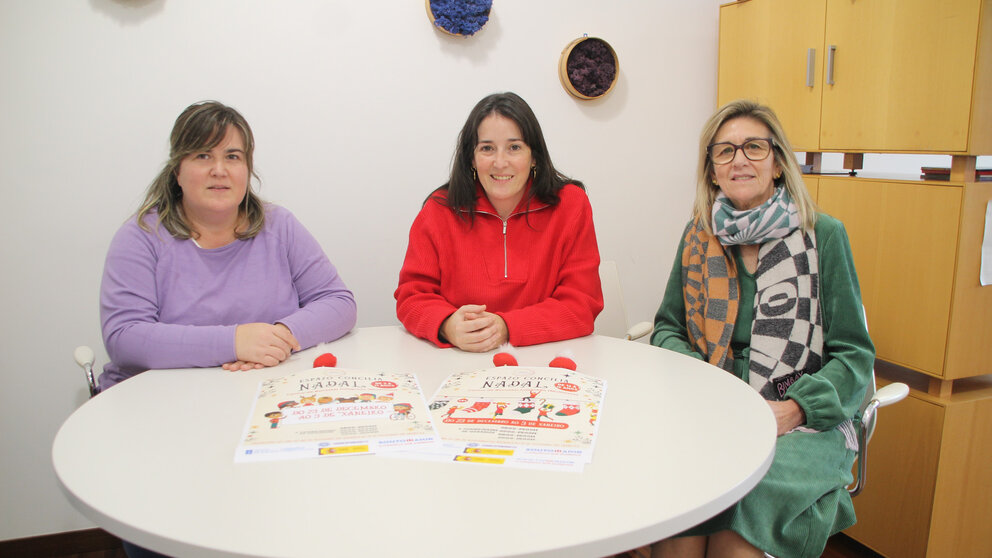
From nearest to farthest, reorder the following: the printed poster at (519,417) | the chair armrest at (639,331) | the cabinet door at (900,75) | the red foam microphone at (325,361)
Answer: the printed poster at (519,417) → the red foam microphone at (325,361) → the cabinet door at (900,75) → the chair armrest at (639,331)

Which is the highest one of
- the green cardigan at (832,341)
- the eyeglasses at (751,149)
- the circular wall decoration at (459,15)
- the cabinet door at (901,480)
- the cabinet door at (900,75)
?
the circular wall decoration at (459,15)

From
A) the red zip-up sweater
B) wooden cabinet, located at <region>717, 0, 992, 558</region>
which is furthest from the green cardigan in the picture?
wooden cabinet, located at <region>717, 0, 992, 558</region>

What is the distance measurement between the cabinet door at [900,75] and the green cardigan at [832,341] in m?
0.55

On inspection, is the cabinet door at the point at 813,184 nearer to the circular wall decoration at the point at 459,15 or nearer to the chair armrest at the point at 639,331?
the chair armrest at the point at 639,331

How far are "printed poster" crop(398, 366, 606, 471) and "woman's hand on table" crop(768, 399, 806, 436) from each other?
46cm

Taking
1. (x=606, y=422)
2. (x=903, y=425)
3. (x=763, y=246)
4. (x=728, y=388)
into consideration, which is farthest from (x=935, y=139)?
(x=606, y=422)

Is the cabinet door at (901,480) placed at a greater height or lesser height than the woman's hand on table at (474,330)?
lesser

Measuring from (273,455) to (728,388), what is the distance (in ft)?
2.95

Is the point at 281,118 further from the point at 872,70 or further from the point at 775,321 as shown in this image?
the point at 872,70

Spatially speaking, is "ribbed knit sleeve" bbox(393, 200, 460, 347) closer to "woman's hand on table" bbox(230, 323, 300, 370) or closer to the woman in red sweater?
the woman in red sweater

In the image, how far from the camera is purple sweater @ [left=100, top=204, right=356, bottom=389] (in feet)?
5.20

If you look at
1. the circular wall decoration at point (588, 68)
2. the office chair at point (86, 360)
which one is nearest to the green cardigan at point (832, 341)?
the circular wall decoration at point (588, 68)

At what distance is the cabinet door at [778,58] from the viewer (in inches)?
95.9

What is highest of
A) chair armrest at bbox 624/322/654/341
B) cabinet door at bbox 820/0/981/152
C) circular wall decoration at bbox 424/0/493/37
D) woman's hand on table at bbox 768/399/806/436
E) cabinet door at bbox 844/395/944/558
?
circular wall decoration at bbox 424/0/493/37
